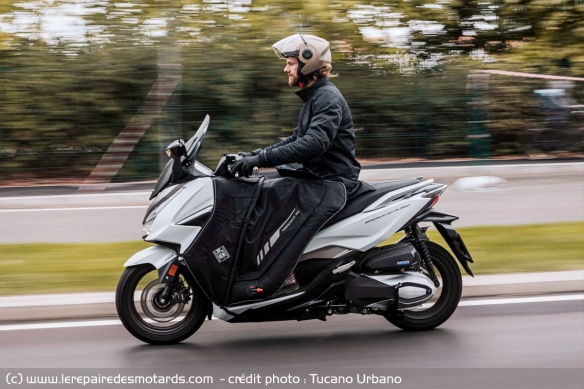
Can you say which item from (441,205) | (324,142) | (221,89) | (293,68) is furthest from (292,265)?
(221,89)

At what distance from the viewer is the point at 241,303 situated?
543 cm

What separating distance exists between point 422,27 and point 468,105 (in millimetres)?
2105

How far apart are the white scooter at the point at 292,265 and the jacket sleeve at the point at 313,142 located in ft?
0.81

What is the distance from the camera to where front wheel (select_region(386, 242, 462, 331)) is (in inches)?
229

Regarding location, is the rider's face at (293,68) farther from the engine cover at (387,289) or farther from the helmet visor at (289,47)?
the engine cover at (387,289)

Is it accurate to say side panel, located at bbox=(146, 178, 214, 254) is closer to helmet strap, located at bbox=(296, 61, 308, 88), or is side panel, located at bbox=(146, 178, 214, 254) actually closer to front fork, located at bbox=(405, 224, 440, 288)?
helmet strap, located at bbox=(296, 61, 308, 88)

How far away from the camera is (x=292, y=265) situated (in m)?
5.40

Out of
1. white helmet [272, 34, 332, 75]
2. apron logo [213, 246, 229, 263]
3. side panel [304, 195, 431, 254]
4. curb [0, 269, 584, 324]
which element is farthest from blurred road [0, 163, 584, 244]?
white helmet [272, 34, 332, 75]

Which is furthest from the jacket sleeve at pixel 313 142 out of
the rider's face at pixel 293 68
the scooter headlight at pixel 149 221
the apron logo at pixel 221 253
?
the scooter headlight at pixel 149 221

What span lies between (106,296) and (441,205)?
490 centimetres

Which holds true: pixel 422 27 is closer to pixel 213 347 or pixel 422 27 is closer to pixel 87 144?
pixel 87 144

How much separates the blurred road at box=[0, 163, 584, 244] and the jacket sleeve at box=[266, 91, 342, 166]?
3729 millimetres

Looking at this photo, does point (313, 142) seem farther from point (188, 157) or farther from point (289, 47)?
point (188, 157)

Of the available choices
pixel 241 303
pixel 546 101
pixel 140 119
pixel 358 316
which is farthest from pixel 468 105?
pixel 241 303
